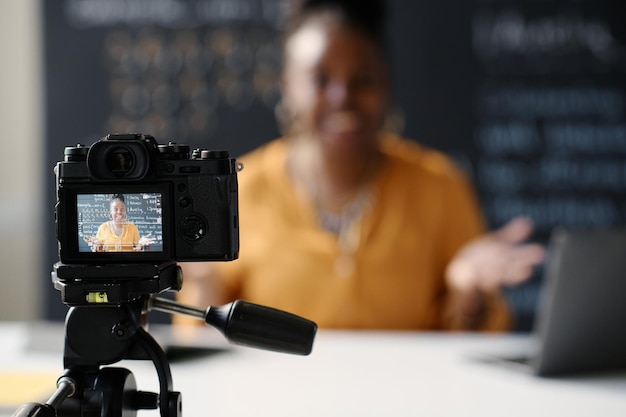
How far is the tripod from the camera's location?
0.87 m

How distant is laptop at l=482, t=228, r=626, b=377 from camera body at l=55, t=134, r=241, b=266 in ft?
2.16

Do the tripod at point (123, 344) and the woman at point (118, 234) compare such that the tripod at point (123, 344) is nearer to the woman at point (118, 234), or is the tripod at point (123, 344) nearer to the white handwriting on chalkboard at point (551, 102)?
the woman at point (118, 234)

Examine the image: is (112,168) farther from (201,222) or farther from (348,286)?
(348,286)

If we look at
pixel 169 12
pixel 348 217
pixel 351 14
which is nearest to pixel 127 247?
pixel 348 217

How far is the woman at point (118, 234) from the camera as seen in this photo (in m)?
0.84

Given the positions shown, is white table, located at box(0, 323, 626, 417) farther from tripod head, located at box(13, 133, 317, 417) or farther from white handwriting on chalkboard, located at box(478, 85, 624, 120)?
white handwriting on chalkboard, located at box(478, 85, 624, 120)

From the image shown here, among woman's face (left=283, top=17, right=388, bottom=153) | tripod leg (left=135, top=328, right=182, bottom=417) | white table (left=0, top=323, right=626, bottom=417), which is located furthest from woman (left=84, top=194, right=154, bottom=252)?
woman's face (left=283, top=17, right=388, bottom=153)

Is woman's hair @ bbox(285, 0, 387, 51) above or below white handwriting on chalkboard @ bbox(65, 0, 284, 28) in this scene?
below

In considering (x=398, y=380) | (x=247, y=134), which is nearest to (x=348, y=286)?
(x=247, y=134)

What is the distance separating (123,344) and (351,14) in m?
1.88

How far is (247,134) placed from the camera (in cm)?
282

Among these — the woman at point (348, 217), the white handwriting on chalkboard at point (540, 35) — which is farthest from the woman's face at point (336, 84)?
the white handwriting on chalkboard at point (540, 35)

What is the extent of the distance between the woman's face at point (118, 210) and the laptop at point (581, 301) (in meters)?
0.74

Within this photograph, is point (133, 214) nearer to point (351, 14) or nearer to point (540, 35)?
point (351, 14)
